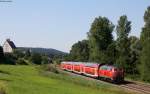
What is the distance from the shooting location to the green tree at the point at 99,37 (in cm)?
12025

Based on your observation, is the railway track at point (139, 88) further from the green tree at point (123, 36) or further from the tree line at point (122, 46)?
the green tree at point (123, 36)

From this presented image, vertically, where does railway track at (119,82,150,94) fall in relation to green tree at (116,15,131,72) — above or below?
below

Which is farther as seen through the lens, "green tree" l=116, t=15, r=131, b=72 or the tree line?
"green tree" l=116, t=15, r=131, b=72

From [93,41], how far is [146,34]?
124 ft

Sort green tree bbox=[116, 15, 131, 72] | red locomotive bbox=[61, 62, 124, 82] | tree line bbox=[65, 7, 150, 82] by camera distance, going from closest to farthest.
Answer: red locomotive bbox=[61, 62, 124, 82] < tree line bbox=[65, 7, 150, 82] < green tree bbox=[116, 15, 131, 72]

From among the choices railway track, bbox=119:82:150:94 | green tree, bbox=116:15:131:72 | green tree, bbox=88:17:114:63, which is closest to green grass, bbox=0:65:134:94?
railway track, bbox=119:82:150:94

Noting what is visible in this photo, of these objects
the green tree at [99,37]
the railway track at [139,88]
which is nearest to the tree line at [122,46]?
the green tree at [99,37]

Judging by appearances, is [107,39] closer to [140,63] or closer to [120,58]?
[120,58]

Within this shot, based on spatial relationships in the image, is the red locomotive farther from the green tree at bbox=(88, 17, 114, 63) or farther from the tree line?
the green tree at bbox=(88, 17, 114, 63)

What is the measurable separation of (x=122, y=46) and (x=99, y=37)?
66.1ft

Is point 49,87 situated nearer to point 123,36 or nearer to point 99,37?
point 123,36

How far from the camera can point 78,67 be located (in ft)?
321

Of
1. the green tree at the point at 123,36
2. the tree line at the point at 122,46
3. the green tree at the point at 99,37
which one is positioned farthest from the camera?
the green tree at the point at 99,37

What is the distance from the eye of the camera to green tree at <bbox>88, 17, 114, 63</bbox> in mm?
120250
